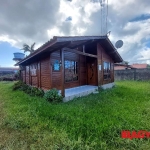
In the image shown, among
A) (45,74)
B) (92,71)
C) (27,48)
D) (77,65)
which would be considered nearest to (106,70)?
(92,71)

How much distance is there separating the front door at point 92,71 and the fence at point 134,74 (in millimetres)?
8772

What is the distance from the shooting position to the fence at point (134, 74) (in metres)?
14.1

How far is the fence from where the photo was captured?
46.2ft

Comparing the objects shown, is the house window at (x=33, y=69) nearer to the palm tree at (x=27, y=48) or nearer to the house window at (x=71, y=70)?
the house window at (x=71, y=70)

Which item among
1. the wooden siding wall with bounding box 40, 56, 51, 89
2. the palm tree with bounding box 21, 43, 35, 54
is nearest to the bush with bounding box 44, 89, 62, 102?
the wooden siding wall with bounding box 40, 56, 51, 89

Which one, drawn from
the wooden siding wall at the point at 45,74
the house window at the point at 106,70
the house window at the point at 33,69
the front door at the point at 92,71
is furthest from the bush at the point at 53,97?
the house window at the point at 106,70

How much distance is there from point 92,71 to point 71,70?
6.44ft

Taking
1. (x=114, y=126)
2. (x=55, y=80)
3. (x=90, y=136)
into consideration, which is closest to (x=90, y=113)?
(x=114, y=126)

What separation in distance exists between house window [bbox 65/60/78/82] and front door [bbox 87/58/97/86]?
51.1 inches

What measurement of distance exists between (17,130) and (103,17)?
33.2 ft

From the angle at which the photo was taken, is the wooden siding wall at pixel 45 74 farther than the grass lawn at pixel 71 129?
Yes

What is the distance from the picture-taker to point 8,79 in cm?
1841

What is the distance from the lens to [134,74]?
49.4ft

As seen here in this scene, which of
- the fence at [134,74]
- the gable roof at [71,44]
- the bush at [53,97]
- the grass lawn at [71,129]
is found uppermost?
the gable roof at [71,44]
